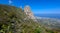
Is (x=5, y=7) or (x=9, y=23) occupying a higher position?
(x=5, y=7)

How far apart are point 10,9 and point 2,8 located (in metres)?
0.37

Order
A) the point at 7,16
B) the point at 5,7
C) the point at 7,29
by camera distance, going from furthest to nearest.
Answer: the point at 5,7
the point at 7,16
the point at 7,29

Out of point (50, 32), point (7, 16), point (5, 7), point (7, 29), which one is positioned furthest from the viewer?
point (50, 32)

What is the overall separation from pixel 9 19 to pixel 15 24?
40 cm

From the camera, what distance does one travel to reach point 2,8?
6828 mm

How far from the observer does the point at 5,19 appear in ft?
20.4

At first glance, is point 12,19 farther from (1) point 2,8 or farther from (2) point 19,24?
(1) point 2,8

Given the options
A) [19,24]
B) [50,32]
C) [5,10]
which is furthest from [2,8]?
[50,32]

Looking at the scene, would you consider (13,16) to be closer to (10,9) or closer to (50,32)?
(10,9)

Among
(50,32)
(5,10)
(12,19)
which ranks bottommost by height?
(50,32)

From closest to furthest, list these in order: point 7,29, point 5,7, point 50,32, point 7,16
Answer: point 7,29 < point 7,16 < point 5,7 < point 50,32

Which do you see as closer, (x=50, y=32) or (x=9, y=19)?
(x=9, y=19)

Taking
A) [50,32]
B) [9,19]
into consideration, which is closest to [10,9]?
[9,19]

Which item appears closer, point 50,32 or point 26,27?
point 26,27
